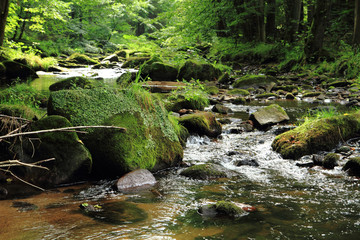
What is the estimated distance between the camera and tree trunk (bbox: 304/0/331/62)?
582 inches

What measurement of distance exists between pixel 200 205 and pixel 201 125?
3.59 m

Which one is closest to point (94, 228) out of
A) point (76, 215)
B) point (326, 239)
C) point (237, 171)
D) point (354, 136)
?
point (76, 215)

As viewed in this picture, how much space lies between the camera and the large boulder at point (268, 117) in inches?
292

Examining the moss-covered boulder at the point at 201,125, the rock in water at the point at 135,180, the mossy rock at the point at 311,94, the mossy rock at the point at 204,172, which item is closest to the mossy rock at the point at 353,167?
the mossy rock at the point at 204,172

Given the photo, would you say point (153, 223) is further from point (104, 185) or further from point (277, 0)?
point (277, 0)

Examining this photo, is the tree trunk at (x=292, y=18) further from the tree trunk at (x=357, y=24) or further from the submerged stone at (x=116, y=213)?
the submerged stone at (x=116, y=213)

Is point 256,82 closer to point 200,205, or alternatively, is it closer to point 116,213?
point 200,205

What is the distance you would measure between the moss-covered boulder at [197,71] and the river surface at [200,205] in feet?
34.4

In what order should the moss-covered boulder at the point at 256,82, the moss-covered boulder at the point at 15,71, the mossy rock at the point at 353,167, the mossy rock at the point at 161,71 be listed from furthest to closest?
the mossy rock at the point at 161,71
the moss-covered boulder at the point at 15,71
the moss-covered boulder at the point at 256,82
the mossy rock at the point at 353,167

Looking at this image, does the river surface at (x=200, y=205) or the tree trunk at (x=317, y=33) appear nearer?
the river surface at (x=200, y=205)

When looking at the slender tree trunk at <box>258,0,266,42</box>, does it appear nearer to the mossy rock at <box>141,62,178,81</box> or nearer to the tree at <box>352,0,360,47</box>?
the tree at <box>352,0,360,47</box>

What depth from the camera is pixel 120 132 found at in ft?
14.3

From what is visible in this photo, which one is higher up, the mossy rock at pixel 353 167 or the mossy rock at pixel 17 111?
the mossy rock at pixel 17 111

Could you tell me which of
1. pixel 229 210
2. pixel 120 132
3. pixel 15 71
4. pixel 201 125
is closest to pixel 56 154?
pixel 120 132
